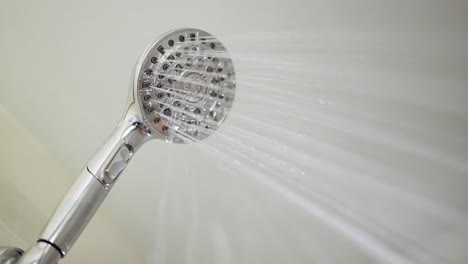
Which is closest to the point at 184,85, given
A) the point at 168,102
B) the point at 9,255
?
the point at 168,102

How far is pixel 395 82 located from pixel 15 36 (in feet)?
2.35

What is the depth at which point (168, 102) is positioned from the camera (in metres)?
0.42

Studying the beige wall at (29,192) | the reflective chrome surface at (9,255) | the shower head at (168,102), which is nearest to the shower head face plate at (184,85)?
the shower head at (168,102)

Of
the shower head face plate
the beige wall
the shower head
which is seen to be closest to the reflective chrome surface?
the shower head

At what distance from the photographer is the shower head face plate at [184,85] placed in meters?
0.42

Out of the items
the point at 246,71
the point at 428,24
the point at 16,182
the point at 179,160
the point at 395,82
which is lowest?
the point at 16,182

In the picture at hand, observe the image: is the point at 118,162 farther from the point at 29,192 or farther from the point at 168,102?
the point at 29,192

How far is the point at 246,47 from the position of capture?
0.69 meters

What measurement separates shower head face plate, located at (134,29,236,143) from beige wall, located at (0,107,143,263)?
0.34 metres

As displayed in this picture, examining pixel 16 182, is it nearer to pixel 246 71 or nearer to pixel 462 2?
pixel 246 71

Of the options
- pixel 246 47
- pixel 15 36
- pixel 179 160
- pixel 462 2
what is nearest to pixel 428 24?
pixel 462 2

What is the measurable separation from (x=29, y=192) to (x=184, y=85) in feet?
1.28

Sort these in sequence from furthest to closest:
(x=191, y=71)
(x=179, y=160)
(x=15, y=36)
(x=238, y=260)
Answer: (x=238, y=260), (x=179, y=160), (x=15, y=36), (x=191, y=71)

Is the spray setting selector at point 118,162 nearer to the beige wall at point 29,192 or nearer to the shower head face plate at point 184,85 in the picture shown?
the shower head face plate at point 184,85
